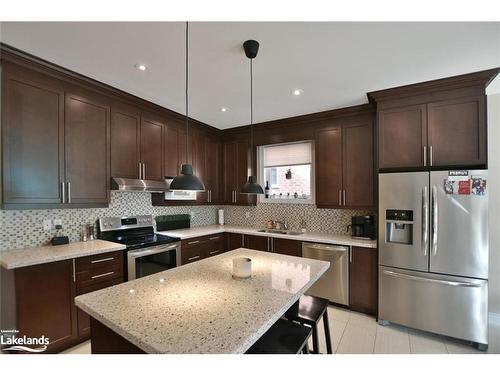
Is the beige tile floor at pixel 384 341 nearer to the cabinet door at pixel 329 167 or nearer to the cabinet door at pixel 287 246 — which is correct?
the cabinet door at pixel 287 246

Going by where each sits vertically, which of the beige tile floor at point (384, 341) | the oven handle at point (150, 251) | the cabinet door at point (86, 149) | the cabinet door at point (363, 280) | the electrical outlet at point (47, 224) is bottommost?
the beige tile floor at point (384, 341)

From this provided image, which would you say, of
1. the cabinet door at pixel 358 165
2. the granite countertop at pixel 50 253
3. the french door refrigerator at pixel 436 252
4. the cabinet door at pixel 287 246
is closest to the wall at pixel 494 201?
the french door refrigerator at pixel 436 252

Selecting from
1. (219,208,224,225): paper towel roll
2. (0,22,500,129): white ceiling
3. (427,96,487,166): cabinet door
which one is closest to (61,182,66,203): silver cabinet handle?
(0,22,500,129): white ceiling

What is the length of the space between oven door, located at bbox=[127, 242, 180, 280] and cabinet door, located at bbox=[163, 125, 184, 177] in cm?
105

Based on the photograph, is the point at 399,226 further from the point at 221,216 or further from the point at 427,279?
the point at 221,216

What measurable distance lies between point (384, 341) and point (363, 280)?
0.65m

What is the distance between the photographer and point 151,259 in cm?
277

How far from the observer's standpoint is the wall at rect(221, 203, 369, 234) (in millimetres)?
3389

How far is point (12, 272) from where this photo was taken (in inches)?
71.9

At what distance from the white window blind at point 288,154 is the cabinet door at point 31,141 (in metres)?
2.83

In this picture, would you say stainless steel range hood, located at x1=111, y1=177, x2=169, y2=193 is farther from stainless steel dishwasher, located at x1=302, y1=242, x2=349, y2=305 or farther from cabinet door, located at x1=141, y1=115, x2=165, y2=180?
stainless steel dishwasher, located at x1=302, y1=242, x2=349, y2=305

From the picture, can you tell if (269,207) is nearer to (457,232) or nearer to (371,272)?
(371,272)

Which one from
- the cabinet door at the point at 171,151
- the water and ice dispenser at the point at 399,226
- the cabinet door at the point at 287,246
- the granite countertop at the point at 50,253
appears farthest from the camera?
the cabinet door at the point at 171,151

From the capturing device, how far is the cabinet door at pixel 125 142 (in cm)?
270
